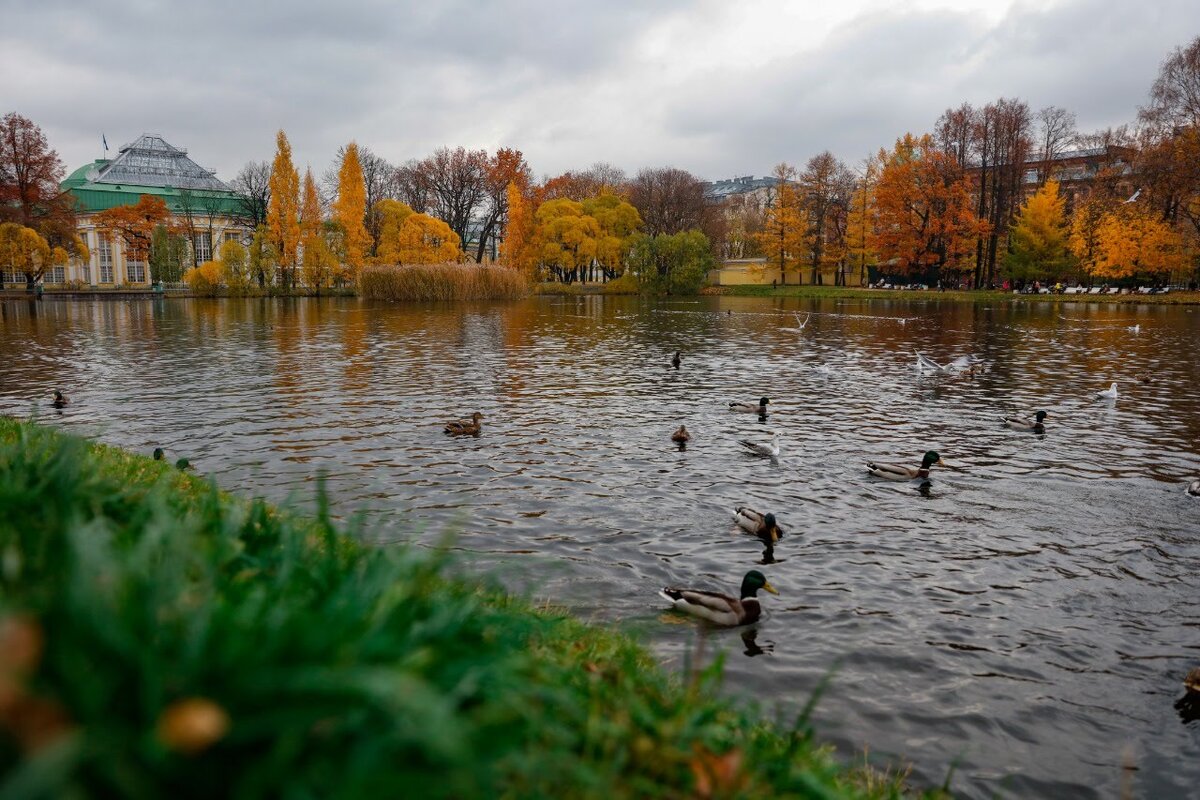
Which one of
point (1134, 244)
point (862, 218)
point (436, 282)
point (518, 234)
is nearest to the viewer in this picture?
point (436, 282)

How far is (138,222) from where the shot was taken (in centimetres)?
7738

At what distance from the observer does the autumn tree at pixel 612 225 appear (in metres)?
78.7

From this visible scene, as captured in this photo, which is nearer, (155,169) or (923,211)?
(923,211)

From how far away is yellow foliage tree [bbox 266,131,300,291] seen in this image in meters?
65.4

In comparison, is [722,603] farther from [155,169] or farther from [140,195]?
[155,169]

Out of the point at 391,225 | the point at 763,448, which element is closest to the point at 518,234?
the point at 391,225

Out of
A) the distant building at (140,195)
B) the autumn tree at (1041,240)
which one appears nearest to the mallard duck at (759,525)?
the autumn tree at (1041,240)

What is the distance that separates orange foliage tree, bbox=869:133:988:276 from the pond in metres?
38.2

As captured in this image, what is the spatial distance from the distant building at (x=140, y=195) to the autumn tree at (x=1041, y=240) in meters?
74.2

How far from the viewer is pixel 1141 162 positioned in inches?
1838

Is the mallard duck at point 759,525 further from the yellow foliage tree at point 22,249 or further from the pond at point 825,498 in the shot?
the yellow foliage tree at point 22,249

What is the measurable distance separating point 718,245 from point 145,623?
96.6 m

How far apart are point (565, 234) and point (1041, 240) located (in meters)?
41.6

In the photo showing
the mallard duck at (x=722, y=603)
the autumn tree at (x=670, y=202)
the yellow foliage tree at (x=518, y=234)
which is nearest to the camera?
the mallard duck at (x=722, y=603)
